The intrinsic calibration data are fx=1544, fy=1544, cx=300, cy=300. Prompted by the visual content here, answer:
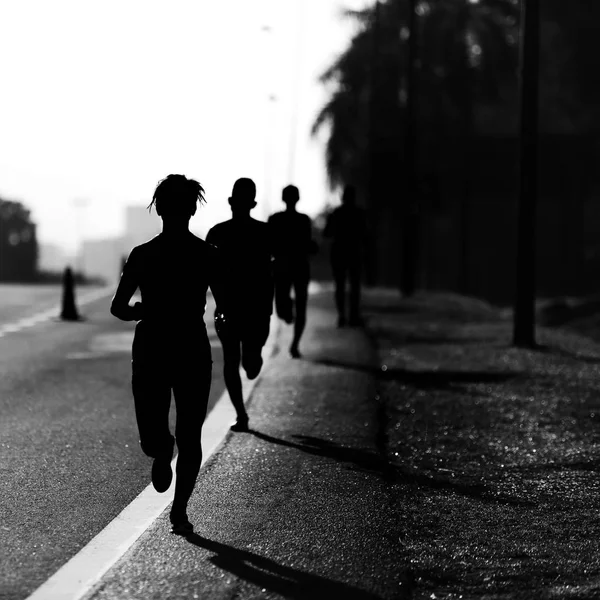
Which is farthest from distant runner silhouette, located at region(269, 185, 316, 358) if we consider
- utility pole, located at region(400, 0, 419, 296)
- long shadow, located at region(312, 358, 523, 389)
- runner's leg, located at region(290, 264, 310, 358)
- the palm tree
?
the palm tree

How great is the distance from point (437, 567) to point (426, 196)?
49.6 m

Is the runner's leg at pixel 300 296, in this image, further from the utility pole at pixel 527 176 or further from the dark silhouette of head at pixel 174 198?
the dark silhouette of head at pixel 174 198

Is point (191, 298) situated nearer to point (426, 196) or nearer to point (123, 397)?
point (123, 397)

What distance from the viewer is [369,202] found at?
4838 cm

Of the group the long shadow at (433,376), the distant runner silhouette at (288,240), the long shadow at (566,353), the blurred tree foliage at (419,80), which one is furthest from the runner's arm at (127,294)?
the blurred tree foliage at (419,80)

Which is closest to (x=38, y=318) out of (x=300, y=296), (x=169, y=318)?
(x=300, y=296)

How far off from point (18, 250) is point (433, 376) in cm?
6224

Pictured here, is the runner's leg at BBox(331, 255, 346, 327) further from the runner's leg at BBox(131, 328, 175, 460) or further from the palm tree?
the palm tree

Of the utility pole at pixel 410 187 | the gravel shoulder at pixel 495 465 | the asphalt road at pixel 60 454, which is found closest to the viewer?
the gravel shoulder at pixel 495 465

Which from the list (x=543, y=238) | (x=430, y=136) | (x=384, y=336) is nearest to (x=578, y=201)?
(x=543, y=238)

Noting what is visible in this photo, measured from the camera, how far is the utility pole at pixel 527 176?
19828mm

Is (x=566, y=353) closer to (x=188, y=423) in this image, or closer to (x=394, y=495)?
(x=394, y=495)

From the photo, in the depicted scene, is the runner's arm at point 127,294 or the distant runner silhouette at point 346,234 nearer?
the runner's arm at point 127,294

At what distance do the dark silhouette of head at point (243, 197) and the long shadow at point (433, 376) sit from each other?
444 centimetres
